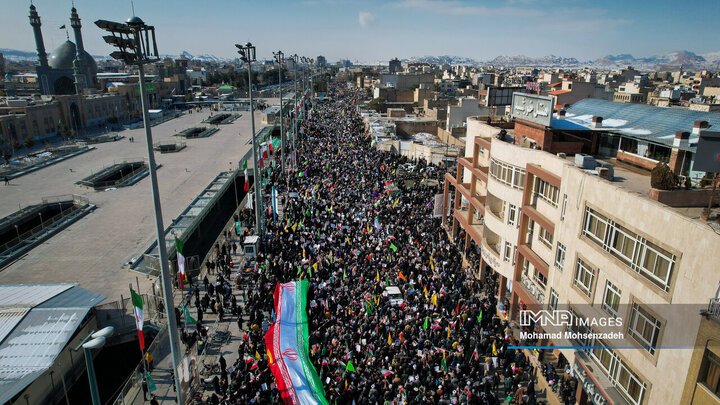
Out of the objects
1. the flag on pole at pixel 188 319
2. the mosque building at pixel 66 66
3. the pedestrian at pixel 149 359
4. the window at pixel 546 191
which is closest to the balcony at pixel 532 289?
the window at pixel 546 191

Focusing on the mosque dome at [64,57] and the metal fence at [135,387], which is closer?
the metal fence at [135,387]

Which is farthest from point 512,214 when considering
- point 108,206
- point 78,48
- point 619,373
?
point 78,48

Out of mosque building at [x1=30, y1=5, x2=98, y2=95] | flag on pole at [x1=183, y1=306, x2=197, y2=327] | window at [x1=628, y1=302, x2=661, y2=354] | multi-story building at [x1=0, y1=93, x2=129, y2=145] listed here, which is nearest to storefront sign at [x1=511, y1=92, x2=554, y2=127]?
window at [x1=628, y1=302, x2=661, y2=354]

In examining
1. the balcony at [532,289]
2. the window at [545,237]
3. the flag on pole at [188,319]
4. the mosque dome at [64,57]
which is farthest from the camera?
the mosque dome at [64,57]

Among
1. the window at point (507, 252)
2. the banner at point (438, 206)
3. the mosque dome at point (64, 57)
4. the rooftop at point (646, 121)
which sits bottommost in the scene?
the banner at point (438, 206)

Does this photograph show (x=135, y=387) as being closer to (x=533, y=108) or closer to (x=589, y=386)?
(x=589, y=386)

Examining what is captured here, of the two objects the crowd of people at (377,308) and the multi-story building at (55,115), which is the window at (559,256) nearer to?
the crowd of people at (377,308)

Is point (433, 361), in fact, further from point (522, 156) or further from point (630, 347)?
point (522, 156)
